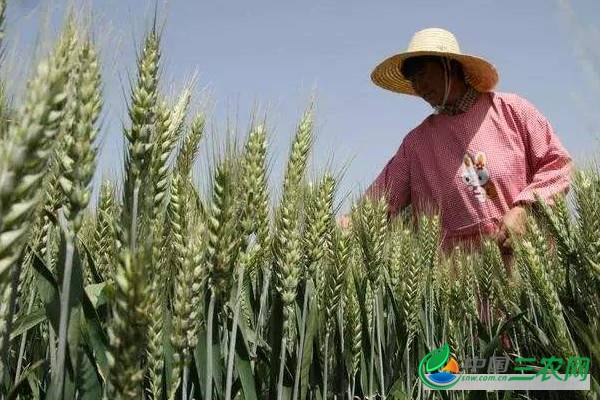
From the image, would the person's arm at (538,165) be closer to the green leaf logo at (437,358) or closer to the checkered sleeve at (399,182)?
the checkered sleeve at (399,182)

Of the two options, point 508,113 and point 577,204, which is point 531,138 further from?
point 577,204

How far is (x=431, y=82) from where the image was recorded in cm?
340

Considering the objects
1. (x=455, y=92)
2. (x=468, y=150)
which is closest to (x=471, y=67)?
(x=455, y=92)

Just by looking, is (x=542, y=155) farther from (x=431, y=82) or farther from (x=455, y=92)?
(x=431, y=82)

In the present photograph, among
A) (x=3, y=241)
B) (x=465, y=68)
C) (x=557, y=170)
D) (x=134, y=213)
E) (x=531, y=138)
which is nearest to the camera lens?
(x=3, y=241)

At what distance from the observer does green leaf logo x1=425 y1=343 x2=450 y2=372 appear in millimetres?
1874

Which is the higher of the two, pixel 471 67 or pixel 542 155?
pixel 471 67

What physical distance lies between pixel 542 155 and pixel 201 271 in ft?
8.62

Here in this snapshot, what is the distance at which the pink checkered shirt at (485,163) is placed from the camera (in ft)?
10.2

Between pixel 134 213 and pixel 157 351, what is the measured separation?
0.26 m

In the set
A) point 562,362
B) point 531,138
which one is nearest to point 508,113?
point 531,138

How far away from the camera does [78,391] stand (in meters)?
0.94
